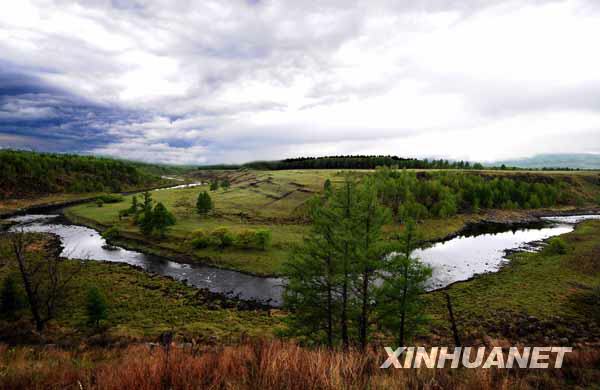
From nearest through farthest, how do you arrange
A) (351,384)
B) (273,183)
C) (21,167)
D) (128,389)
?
(128,389) < (351,384) < (273,183) < (21,167)

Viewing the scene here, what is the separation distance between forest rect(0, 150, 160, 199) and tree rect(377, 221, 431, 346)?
15395 cm

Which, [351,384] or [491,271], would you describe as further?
[491,271]

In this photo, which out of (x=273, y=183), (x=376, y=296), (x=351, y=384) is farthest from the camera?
(x=273, y=183)

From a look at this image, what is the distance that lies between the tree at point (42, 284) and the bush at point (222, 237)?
68.1ft

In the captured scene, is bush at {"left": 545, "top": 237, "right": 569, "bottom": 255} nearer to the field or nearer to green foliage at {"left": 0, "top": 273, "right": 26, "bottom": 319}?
the field

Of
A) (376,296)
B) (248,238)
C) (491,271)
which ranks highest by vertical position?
(376,296)

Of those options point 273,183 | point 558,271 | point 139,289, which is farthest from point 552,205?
point 139,289

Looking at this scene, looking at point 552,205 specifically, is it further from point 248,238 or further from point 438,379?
point 438,379

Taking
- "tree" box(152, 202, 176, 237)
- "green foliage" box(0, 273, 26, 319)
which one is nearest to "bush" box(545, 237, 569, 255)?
"tree" box(152, 202, 176, 237)

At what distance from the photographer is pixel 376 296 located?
19.7 m

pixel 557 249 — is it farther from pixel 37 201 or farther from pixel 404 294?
pixel 37 201

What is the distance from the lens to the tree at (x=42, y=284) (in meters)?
22.2

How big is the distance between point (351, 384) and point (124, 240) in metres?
65.8

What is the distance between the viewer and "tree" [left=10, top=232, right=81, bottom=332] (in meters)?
22.2
